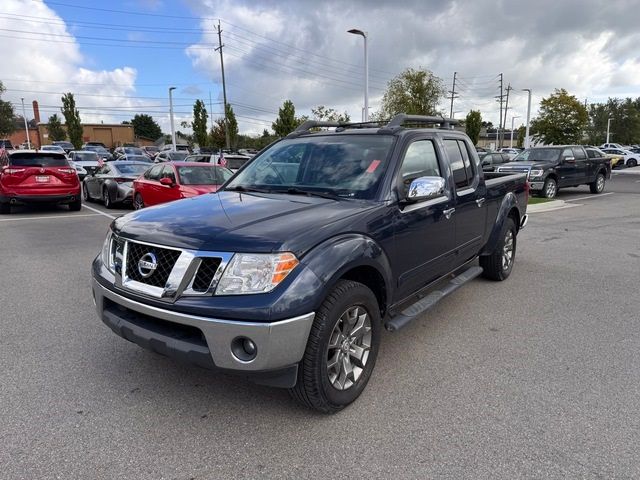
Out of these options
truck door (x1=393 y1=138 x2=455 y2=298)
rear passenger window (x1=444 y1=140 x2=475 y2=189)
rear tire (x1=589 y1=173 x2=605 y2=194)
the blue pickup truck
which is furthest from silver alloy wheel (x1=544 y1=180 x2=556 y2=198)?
truck door (x1=393 y1=138 x2=455 y2=298)

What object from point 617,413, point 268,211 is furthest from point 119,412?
point 617,413

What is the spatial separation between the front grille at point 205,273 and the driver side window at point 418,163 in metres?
1.63

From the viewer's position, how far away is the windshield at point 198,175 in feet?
33.1

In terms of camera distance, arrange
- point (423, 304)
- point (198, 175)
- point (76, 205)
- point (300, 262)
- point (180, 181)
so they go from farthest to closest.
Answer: point (76, 205)
point (198, 175)
point (180, 181)
point (423, 304)
point (300, 262)

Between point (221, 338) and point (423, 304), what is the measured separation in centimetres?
194

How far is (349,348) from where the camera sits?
10.1 ft

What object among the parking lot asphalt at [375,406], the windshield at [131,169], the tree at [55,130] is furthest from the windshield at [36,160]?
the tree at [55,130]

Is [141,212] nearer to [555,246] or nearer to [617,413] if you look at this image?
[617,413]

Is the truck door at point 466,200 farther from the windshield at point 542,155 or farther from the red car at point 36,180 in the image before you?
the windshield at point 542,155

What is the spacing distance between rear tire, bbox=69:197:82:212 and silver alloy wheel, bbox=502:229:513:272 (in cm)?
1111

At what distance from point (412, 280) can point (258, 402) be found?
1537mm

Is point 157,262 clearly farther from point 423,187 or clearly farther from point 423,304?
point 423,304

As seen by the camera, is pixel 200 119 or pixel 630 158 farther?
pixel 200 119

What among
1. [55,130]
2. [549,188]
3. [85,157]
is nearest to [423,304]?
[549,188]
